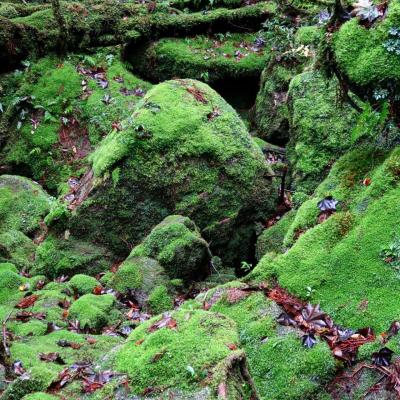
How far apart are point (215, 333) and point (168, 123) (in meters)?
5.10

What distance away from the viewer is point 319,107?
9.00m

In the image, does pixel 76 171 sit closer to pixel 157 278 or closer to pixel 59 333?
pixel 157 278

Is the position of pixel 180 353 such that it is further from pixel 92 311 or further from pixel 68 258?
pixel 68 258

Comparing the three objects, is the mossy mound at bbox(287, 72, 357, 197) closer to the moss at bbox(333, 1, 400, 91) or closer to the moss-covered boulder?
the moss at bbox(333, 1, 400, 91)

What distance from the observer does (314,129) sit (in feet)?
29.0

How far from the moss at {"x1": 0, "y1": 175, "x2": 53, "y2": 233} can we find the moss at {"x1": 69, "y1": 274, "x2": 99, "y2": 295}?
2.29 m

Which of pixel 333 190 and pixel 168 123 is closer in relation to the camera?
pixel 333 190

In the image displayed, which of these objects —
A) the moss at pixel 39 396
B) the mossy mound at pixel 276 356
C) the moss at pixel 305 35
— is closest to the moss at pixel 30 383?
the moss at pixel 39 396

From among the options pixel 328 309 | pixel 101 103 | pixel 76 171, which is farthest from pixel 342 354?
pixel 101 103

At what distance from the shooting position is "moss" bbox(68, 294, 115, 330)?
6363 mm

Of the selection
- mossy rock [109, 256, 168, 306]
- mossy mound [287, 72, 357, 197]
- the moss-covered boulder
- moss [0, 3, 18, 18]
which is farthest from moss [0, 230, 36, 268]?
moss [0, 3, 18, 18]

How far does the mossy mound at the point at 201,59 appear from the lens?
44.3 feet

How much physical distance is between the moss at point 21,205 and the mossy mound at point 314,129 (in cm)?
439

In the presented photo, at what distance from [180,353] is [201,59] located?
10713mm
